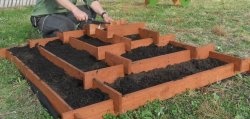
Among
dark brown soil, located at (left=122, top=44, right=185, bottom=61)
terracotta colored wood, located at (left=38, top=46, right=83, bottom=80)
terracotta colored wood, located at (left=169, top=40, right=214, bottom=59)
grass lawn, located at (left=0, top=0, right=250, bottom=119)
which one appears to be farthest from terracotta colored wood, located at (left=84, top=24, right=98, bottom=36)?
terracotta colored wood, located at (left=169, top=40, right=214, bottom=59)

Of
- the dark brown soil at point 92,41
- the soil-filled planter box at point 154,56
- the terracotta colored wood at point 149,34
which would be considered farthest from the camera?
the dark brown soil at point 92,41

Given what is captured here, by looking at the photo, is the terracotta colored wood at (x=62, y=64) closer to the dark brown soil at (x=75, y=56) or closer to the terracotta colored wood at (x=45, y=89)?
the dark brown soil at (x=75, y=56)

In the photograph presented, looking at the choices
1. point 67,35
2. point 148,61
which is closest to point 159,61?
point 148,61

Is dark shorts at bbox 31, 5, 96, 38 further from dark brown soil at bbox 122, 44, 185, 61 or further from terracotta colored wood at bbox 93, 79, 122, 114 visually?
terracotta colored wood at bbox 93, 79, 122, 114

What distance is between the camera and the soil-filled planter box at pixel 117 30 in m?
5.28

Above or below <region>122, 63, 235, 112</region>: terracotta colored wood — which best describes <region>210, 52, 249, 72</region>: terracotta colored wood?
above

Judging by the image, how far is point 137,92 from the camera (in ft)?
11.8

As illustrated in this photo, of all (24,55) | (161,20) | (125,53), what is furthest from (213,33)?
(24,55)

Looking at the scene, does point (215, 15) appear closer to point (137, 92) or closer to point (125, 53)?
point (125, 53)

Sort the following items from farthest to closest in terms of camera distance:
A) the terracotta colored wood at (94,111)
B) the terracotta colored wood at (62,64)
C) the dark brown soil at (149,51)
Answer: the dark brown soil at (149,51), the terracotta colored wood at (62,64), the terracotta colored wood at (94,111)

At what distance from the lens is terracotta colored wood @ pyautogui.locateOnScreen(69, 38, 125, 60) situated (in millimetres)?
4660

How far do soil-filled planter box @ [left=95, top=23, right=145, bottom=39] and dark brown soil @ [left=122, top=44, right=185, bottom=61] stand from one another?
48 cm

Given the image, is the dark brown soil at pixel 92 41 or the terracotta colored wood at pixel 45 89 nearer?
the terracotta colored wood at pixel 45 89

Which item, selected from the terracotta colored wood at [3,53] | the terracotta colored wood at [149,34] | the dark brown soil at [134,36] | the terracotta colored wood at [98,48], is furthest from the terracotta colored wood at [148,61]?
the terracotta colored wood at [3,53]
